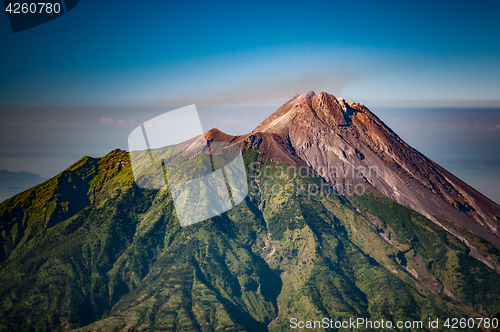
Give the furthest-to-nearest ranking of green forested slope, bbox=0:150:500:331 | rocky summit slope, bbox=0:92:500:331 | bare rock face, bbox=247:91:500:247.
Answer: bare rock face, bbox=247:91:500:247
rocky summit slope, bbox=0:92:500:331
green forested slope, bbox=0:150:500:331

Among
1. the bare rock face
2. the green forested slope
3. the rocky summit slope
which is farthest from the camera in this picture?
the bare rock face

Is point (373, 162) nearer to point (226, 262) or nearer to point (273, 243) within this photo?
point (273, 243)

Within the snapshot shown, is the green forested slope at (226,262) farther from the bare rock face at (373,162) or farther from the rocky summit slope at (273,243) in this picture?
the bare rock face at (373,162)

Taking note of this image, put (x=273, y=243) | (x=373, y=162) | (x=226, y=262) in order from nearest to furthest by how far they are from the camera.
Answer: (x=226, y=262), (x=273, y=243), (x=373, y=162)

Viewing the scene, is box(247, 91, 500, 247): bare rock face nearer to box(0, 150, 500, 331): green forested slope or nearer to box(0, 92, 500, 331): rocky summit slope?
box(0, 92, 500, 331): rocky summit slope

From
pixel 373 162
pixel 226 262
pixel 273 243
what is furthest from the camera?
pixel 373 162

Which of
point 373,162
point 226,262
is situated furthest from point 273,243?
point 373,162

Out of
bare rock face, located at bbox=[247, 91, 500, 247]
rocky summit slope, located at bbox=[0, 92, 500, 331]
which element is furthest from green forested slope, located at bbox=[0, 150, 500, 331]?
bare rock face, located at bbox=[247, 91, 500, 247]

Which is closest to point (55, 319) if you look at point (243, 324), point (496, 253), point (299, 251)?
point (243, 324)

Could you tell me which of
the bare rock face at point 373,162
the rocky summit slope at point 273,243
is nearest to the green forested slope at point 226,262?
the rocky summit slope at point 273,243
